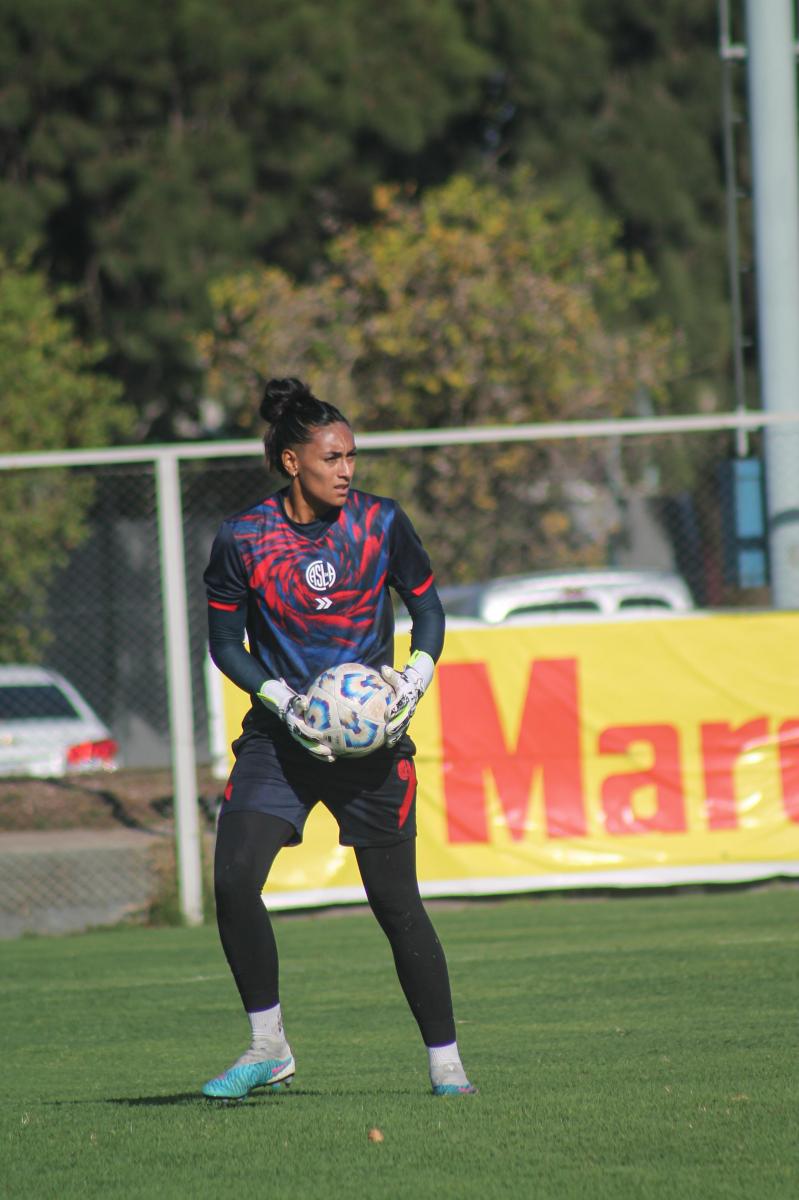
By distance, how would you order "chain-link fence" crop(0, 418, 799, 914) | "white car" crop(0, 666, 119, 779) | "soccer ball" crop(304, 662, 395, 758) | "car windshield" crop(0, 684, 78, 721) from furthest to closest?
"car windshield" crop(0, 684, 78, 721) < "white car" crop(0, 666, 119, 779) < "chain-link fence" crop(0, 418, 799, 914) < "soccer ball" crop(304, 662, 395, 758)

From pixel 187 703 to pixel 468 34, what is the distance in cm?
1770

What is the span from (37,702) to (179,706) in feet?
21.2

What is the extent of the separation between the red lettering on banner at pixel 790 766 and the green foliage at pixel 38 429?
7.12 m

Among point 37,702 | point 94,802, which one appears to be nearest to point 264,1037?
point 94,802

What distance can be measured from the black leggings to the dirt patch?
6.42m

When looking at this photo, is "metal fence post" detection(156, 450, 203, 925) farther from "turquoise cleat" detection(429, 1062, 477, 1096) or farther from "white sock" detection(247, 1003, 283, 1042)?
"turquoise cleat" detection(429, 1062, 477, 1096)

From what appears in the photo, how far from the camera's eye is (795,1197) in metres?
3.89

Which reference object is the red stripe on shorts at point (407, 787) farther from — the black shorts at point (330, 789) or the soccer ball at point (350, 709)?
the soccer ball at point (350, 709)

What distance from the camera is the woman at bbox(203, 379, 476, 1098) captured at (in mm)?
5070

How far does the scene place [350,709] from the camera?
16.0 feet

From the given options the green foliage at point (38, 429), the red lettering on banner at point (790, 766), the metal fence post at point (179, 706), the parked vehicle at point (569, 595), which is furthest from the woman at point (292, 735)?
the green foliage at point (38, 429)

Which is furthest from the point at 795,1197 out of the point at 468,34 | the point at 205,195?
the point at 468,34

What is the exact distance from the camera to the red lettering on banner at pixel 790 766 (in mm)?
10742

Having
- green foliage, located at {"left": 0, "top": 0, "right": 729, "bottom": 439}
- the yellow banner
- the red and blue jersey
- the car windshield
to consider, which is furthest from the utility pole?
green foliage, located at {"left": 0, "top": 0, "right": 729, "bottom": 439}
